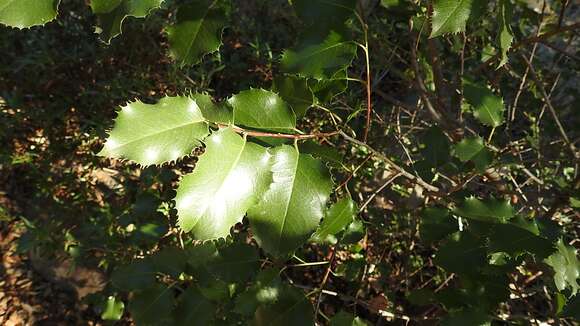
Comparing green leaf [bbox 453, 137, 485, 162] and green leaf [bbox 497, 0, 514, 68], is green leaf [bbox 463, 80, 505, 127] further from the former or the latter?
green leaf [bbox 497, 0, 514, 68]

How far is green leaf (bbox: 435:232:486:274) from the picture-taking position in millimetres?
1249

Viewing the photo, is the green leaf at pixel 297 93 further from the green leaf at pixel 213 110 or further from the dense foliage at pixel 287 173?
the green leaf at pixel 213 110

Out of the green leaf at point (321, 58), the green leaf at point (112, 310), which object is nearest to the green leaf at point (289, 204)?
the green leaf at point (321, 58)

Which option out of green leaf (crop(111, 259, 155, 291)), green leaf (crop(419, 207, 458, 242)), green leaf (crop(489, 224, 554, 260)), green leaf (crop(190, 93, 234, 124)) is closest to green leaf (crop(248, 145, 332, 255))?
green leaf (crop(190, 93, 234, 124))

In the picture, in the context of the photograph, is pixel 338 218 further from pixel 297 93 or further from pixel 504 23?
pixel 504 23

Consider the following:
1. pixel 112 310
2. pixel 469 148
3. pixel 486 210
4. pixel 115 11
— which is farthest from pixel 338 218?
pixel 112 310

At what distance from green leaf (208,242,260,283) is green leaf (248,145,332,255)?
0.55m

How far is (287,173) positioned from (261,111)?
13cm

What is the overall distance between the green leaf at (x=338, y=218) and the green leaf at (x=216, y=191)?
20.2 inches

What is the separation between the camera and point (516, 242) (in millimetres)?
1106

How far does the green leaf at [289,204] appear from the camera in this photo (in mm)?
811

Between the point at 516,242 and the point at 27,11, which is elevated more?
the point at 27,11

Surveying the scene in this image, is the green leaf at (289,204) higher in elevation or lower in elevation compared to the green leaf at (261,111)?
lower

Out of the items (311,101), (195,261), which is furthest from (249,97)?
(195,261)
